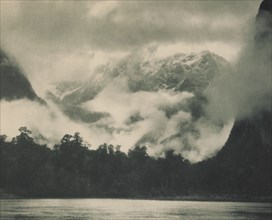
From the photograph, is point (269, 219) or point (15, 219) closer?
point (15, 219)

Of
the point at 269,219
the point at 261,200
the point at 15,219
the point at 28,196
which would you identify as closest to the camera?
the point at 15,219

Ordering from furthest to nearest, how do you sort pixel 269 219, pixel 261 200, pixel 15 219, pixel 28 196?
pixel 28 196, pixel 261 200, pixel 269 219, pixel 15 219

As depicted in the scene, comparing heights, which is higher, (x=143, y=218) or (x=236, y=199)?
(x=236, y=199)

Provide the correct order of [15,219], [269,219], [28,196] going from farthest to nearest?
[28,196] < [269,219] < [15,219]

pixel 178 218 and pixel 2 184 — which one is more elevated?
pixel 2 184

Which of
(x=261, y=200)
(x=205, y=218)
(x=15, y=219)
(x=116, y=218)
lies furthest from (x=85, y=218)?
(x=261, y=200)

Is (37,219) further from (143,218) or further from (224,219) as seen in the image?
(224,219)

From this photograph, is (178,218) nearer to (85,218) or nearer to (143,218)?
(143,218)

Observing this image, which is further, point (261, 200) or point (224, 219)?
point (261, 200)
